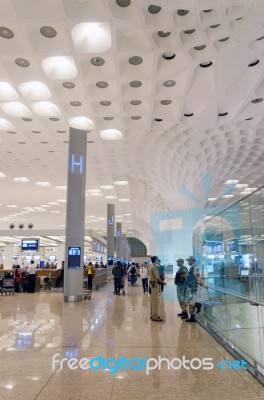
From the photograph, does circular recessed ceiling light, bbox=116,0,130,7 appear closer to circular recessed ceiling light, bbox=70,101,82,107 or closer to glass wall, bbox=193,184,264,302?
glass wall, bbox=193,184,264,302

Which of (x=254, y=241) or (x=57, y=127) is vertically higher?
(x=57, y=127)

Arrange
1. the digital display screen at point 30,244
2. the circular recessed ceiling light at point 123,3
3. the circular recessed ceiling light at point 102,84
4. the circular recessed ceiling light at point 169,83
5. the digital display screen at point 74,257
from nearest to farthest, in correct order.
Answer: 1. the circular recessed ceiling light at point 123,3
2. the circular recessed ceiling light at point 169,83
3. the circular recessed ceiling light at point 102,84
4. the digital display screen at point 74,257
5. the digital display screen at point 30,244

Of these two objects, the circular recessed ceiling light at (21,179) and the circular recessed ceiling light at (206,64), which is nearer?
the circular recessed ceiling light at (206,64)

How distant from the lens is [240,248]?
545cm

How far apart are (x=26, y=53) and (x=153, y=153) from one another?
36.8ft

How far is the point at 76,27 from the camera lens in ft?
28.7

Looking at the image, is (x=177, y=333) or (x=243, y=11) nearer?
(x=177, y=333)

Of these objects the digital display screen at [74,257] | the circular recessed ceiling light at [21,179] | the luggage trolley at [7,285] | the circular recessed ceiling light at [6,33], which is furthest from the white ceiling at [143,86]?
the luggage trolley at [7,285]

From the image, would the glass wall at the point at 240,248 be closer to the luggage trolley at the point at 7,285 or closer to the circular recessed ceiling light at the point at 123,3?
the circular recessed ceiling light at the point at 123,3

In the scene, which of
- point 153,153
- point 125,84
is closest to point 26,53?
point 125,84

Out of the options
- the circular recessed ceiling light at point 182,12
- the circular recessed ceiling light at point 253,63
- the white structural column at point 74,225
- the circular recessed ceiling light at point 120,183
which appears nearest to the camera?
the circular recessed ceiling light at point 182,12

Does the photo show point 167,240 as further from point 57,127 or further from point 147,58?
point 147,58

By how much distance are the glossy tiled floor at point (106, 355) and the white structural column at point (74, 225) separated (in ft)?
10.7

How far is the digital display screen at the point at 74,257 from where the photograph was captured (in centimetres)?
1253
